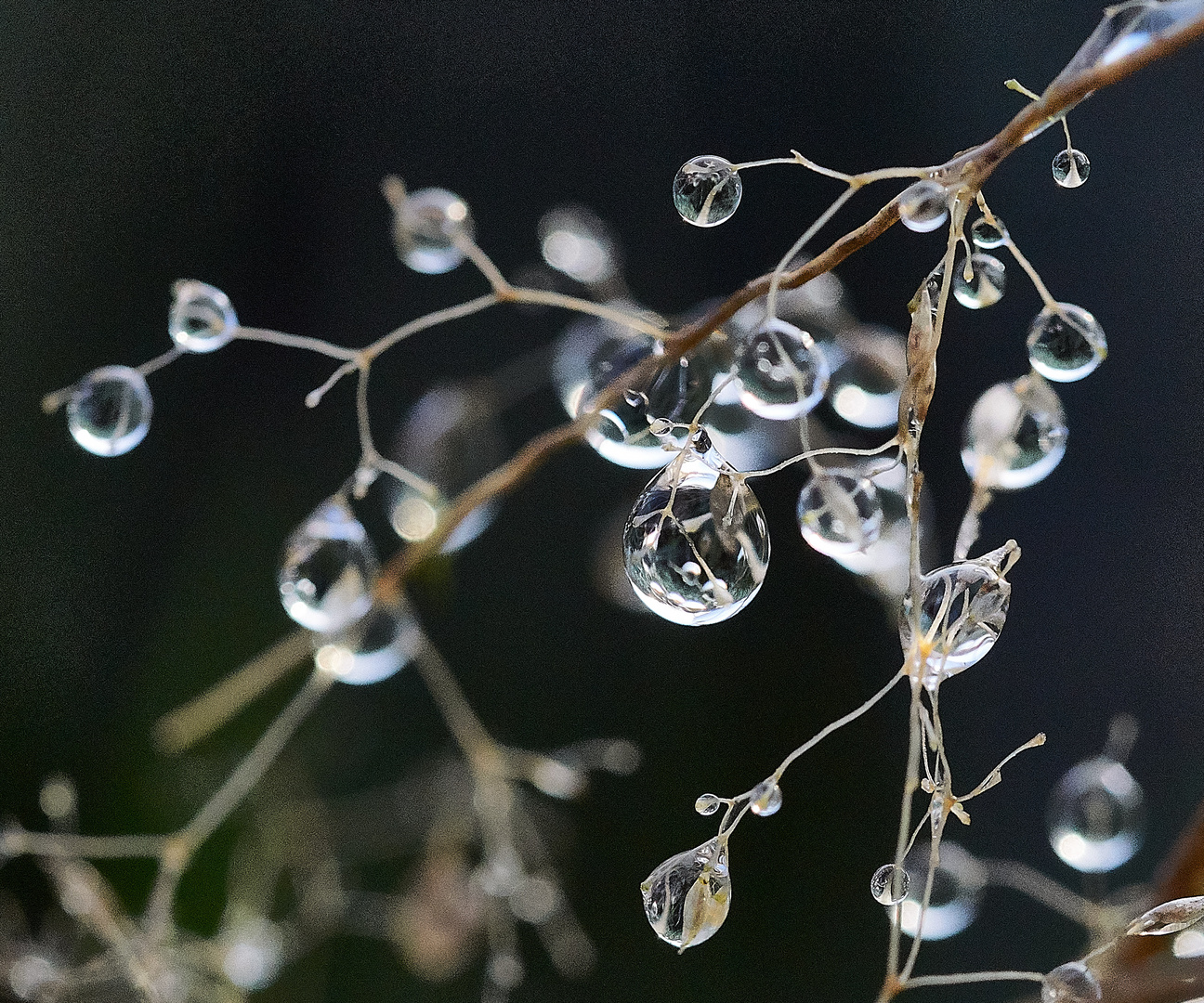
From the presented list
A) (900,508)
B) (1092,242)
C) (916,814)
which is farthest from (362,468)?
(916,814)

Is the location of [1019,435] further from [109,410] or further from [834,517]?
[109,410]

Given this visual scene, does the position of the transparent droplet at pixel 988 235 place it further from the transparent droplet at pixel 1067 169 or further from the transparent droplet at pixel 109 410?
the transparent droplet at pixel 109 410

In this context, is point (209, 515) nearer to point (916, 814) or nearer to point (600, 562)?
point (600, 562)

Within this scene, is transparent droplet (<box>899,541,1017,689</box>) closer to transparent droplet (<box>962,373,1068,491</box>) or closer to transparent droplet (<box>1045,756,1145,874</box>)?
transparent droplet (<box>962,373,1068,491</box>)

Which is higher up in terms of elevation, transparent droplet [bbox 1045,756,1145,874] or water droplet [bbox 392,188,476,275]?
water droplet [bbox 392,188,476,275]

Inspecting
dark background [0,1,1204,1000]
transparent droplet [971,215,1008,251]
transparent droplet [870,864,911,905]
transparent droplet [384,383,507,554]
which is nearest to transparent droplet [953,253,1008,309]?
transparent droplet [971,215,1008,251]

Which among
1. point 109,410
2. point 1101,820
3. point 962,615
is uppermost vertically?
point 109,410

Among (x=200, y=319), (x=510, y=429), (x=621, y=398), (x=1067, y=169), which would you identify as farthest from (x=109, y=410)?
(x=510, y=429)
